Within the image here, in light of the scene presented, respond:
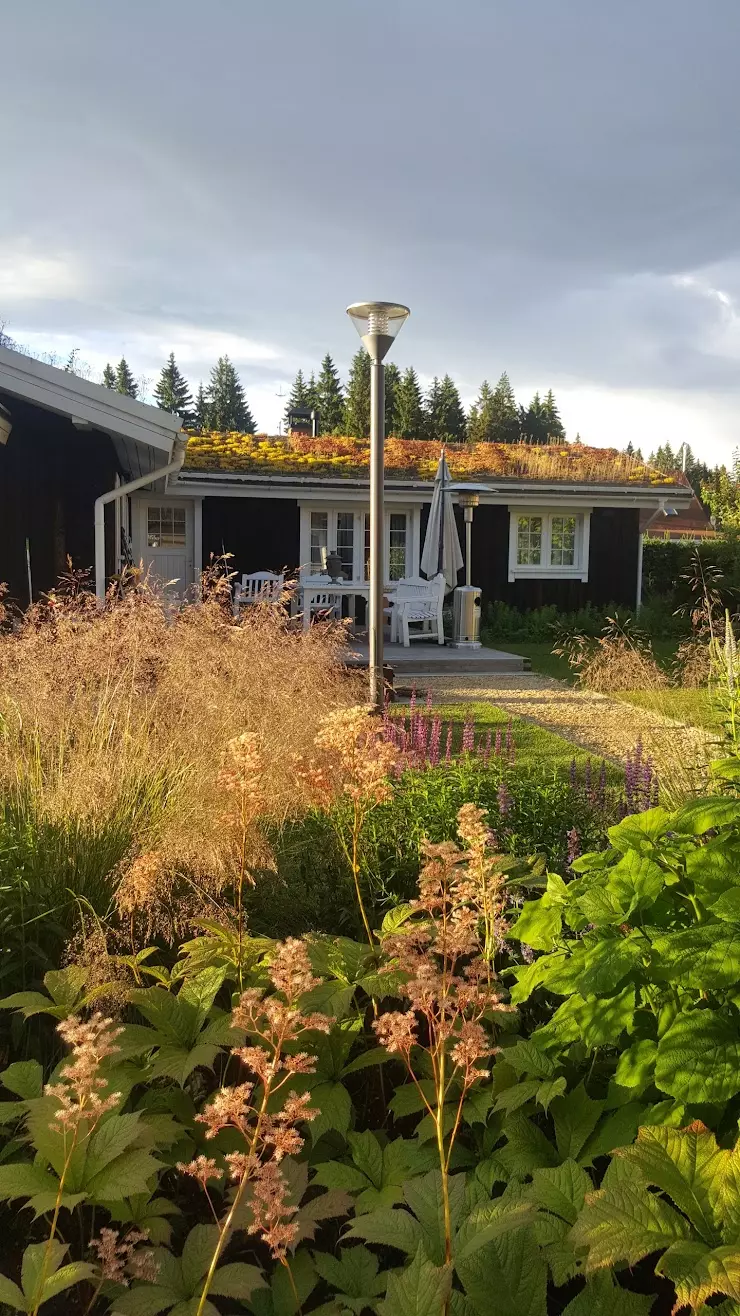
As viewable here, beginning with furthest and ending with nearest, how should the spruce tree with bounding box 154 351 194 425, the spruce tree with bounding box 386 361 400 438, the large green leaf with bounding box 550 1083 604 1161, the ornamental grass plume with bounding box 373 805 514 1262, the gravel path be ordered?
the spruce tree with bounding box 154 351 194 425
the spruce tree with bounding box 386 361 400 438
the gravel path
the large green leaf with bounding box 550 1083 604 1161
the ornamental grass plume with bounding box 373 805 514 1262

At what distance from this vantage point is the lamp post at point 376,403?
20.6 ft

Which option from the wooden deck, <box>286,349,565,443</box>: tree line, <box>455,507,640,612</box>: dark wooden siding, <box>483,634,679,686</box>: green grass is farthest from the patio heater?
A: <box>286,349,565,443</box>: tree line

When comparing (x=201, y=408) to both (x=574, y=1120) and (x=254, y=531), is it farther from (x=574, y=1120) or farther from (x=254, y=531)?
(x=574, y=1120)

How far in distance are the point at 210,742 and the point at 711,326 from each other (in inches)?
251

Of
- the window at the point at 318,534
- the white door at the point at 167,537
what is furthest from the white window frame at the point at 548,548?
the white door at the point at 167,537

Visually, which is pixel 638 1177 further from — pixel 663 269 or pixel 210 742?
pixel 663 269

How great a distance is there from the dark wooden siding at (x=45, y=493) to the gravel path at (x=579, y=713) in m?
4.05

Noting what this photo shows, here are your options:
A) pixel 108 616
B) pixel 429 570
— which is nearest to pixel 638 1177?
pixel 108 616

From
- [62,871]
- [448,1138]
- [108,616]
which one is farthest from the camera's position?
[108,616]

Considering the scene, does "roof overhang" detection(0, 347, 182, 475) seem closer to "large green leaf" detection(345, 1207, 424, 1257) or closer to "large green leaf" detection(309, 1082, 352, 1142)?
"large green leaf" detection(309, 1082, 352, 1142)

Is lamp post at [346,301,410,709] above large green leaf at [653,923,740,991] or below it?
above

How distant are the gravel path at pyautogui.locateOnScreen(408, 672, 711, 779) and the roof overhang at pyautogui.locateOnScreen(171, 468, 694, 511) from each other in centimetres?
480

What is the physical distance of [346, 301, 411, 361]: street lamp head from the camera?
6273mm

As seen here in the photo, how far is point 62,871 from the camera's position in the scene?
2895 millimetres
